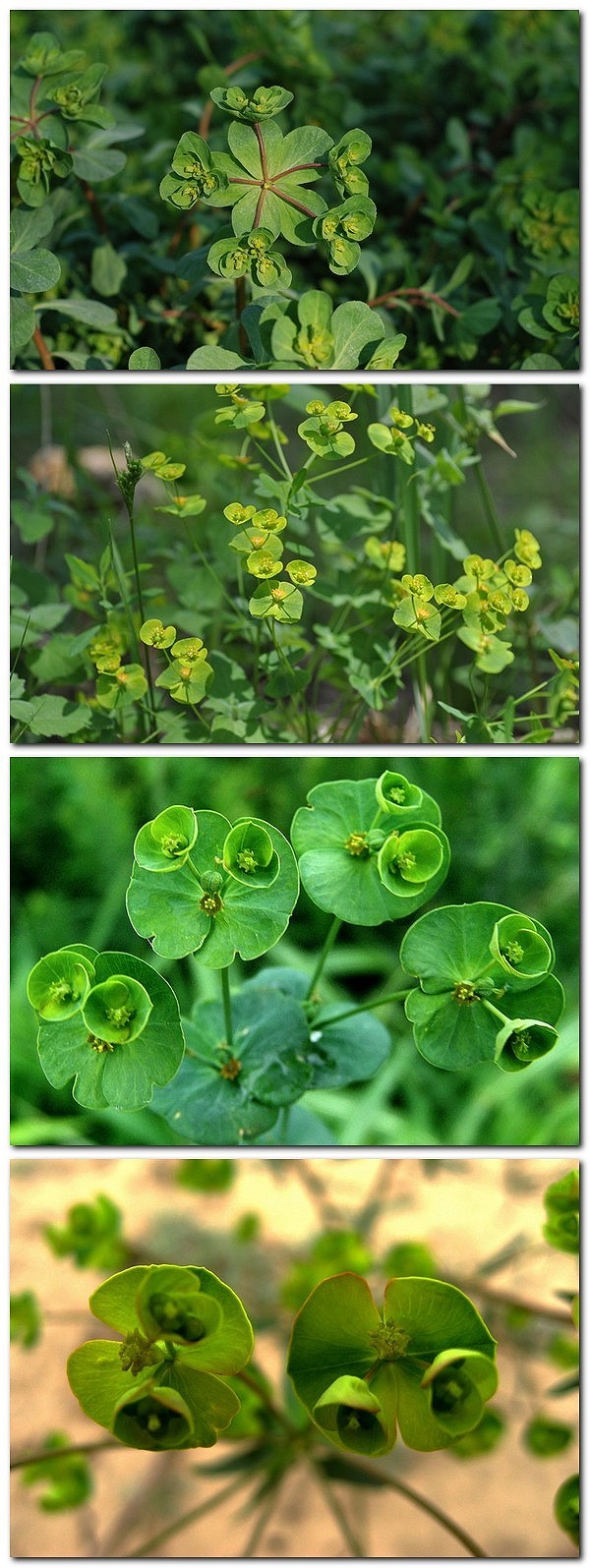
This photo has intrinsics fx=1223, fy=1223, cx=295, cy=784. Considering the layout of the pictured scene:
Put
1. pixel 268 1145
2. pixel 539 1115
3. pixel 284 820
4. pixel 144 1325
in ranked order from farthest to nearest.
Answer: pixel 539 1115
pixel 284 820
pixel 268 1145
pixel 144 1325

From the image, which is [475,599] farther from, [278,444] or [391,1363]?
[391,1363]

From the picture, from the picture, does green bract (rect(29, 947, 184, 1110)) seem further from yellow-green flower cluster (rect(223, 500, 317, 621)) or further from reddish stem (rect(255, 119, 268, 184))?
reddish stem (rect(255, 119, 268, 184))

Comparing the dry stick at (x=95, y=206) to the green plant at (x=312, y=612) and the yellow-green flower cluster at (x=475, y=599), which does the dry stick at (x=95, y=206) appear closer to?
the green plant at (x=312, y=612)

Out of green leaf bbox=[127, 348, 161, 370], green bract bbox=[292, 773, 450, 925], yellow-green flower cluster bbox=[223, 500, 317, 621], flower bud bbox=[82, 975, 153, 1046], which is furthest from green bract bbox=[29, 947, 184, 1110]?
green leaf bbox=[127, 348, 161, 370]

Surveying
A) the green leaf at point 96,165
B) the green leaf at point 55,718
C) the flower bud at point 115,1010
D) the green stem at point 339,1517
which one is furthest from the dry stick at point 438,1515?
the green leaf at point 96,165

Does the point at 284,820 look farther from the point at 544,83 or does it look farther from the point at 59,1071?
the point at 544,83

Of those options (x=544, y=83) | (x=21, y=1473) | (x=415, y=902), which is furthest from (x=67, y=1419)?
(x=544, y=83)
